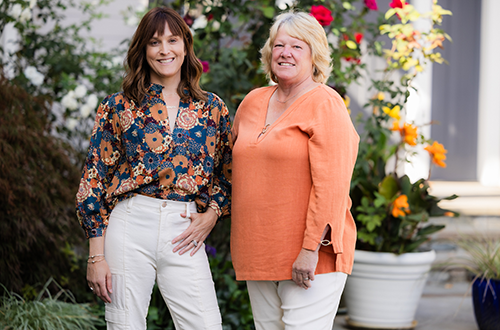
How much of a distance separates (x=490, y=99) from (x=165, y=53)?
511cm

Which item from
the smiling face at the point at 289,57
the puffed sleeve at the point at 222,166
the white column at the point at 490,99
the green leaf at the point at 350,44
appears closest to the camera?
the smiling face at the point at 289,57

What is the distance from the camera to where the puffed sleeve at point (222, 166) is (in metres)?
1.89

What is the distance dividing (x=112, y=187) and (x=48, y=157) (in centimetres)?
Answer: 133

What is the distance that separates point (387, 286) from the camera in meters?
3.14

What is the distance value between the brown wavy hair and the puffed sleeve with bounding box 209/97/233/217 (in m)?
0.11

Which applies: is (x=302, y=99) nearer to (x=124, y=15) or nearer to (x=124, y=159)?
(x=124, y=159)

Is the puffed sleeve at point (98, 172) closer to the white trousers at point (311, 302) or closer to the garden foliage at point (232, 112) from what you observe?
the white trousers at point (311, 302)

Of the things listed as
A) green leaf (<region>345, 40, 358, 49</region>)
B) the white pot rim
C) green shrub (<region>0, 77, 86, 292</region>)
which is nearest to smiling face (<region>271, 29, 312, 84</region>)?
green leaf (<region>345, 40, 358, 49</region>)

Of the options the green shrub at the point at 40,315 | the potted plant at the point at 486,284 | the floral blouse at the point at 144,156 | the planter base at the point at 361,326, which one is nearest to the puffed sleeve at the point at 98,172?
the floral blouse at the point at 144,156

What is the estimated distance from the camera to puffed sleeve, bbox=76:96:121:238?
1.74 meters

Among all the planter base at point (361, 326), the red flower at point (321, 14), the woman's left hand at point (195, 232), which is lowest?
the planter base at point (361, 326)

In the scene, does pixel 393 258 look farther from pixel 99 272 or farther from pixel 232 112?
pixel 99 272

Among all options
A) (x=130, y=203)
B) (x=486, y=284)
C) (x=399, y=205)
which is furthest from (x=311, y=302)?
(x=486, y=284)

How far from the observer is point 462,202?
17.1 feet
